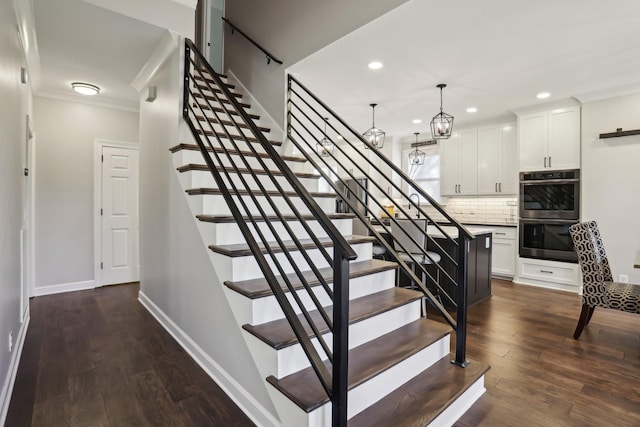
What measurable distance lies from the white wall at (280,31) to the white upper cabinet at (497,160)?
3778mm

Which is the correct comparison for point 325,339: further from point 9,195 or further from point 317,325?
point 9,195

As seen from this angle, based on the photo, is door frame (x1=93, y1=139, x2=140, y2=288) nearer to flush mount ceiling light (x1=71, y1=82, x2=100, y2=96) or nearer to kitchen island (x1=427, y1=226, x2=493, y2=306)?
flush mount ceiling light (x1=71, y1=82, x2=100, y2=96)

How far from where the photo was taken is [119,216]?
4785mm

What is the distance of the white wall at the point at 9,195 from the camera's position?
6.09 ft

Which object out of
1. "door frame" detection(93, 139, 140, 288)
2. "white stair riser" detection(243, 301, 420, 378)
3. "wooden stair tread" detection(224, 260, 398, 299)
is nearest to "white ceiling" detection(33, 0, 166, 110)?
"door frame" detection(93, 139, 140, 288)

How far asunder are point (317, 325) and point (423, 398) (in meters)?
0.68

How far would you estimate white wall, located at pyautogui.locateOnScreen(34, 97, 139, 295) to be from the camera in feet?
13.9

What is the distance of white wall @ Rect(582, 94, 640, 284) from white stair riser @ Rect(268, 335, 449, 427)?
3.73 m

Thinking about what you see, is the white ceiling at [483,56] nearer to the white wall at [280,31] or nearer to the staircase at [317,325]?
the white wall at [280,31]

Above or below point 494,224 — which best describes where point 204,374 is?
below

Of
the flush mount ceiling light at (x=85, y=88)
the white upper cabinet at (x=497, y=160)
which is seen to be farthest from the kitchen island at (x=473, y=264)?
the flush mount ceiling light at (x=85, y=88)

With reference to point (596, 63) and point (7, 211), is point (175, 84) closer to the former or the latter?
point (7, 211)

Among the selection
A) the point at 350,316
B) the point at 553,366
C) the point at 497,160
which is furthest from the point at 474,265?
the point at 497,160

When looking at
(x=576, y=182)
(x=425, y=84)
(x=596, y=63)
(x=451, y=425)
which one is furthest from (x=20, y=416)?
(x=576, y=182)
